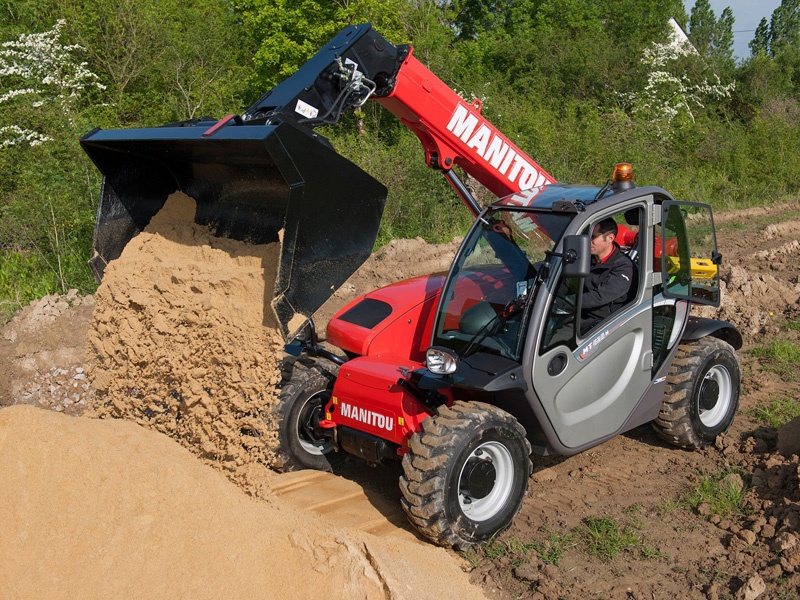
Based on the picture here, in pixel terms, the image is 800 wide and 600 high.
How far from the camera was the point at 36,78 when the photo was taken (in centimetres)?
1333

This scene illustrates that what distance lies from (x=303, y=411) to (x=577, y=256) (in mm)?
2171

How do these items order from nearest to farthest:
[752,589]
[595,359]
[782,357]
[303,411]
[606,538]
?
[752,589]
[606,538]
[595,359]
[303,411]
[782,357]

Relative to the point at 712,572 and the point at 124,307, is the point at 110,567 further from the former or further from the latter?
the point at 712,572

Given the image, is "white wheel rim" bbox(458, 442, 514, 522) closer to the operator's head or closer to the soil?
the soil

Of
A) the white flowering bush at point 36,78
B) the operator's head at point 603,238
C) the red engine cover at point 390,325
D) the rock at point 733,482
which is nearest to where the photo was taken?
the operator's head at point 603,238

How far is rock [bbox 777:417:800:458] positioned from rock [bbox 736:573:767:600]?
1.51m

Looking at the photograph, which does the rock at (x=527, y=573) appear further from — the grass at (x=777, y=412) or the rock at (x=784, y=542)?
the grass at (x=777, y=412)

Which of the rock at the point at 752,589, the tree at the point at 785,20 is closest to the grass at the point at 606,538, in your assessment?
the rock at the point at 752,589

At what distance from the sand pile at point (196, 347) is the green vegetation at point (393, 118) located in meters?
4.36

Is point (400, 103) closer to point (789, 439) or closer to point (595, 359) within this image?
point (595, 359)

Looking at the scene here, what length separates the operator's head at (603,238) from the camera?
4883 mm

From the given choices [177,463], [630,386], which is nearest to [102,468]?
[177,463]

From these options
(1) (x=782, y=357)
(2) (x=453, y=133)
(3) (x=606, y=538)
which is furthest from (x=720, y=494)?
(1) (x=782, y=357)

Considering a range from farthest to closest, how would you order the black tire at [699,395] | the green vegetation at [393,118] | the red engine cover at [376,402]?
1. the green vegetation at [393,118]
2. the black tire at [699,395]
3. the red engine cover at [376,402]
